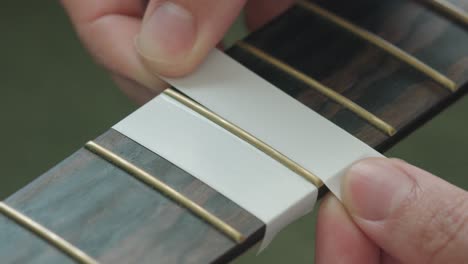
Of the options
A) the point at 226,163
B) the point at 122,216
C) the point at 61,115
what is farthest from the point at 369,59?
the point at 61,115

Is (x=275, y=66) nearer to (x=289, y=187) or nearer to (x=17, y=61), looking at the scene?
(x=289, y=187)

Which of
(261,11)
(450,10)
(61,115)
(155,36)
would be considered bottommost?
(61,115)

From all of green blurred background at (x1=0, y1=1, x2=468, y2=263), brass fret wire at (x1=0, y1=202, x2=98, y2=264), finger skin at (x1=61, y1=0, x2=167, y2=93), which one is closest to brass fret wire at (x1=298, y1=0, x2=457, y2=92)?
finger skin at (x1=61, y1=0, x2=167, y2=93)

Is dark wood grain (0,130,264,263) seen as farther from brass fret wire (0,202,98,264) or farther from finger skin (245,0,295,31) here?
finger skin (245,0,295,31)

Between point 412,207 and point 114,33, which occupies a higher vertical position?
point 412,207

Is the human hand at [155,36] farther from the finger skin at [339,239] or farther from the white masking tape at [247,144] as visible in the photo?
the finger skin at [339,239]

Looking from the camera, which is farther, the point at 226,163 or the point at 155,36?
the point at 155,36

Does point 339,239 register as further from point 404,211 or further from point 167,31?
point 167,31
